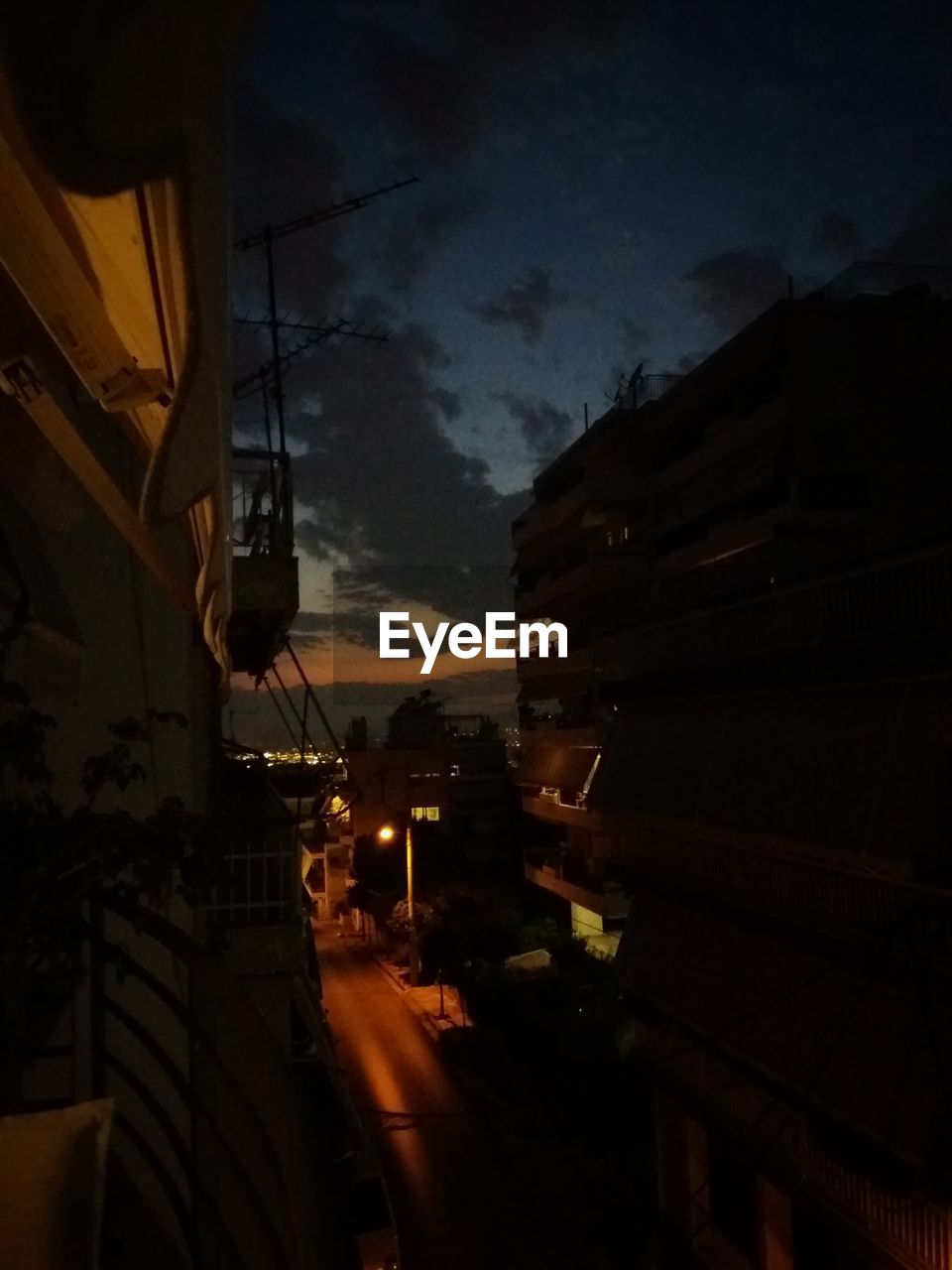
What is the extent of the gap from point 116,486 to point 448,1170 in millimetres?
16526

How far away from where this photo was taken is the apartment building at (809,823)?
9391mm

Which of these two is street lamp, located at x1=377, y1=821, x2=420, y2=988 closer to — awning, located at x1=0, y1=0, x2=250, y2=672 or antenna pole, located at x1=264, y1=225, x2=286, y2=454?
antenna pole, located at x1=264, y1=225, x2=286, y2=454

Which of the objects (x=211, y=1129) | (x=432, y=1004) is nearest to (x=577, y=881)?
(x=432, y=1004)

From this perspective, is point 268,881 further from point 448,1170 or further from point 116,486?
point 448,1170

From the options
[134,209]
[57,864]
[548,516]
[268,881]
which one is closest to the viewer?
[134,209]

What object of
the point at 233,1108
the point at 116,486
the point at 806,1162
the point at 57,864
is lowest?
the point at 806,1162

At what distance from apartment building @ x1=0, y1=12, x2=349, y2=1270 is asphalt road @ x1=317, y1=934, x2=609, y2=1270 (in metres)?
9.61

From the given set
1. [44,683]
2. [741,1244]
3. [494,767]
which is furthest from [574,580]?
[44,683]

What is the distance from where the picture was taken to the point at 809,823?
10812mm

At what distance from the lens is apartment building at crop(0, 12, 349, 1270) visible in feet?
2.94

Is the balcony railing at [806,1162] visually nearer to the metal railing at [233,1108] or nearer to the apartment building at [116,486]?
the apartment building at [116,486]

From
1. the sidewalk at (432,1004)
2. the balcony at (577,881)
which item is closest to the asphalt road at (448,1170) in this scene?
the sidewalk at (432,1004)

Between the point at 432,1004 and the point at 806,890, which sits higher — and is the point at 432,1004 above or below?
below

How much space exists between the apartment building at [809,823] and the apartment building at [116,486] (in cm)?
680
